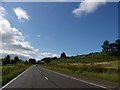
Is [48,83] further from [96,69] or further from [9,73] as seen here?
[9,73]

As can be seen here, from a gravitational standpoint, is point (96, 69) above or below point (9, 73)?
above

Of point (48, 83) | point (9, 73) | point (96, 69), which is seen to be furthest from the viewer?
point (9, 73)

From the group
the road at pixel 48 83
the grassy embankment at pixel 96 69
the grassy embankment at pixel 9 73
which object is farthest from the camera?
the grassy embankment at pixel 96 69

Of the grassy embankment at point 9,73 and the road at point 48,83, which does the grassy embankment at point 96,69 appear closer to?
the road at point 48,83

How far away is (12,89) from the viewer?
54.5 feet

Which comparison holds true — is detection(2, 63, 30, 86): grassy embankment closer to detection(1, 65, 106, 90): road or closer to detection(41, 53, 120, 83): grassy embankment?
detection(1, 65, 106, 90): road

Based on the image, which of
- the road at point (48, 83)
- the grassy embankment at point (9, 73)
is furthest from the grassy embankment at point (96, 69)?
the grassy embankment at point (9, 73)

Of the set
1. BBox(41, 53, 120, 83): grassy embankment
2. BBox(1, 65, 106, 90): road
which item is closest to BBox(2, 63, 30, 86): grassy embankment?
BBox(1, 65, 106, 90): road

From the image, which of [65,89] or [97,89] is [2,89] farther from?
[97,89]

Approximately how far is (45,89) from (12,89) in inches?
82.2

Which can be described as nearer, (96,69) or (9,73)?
(96,69)

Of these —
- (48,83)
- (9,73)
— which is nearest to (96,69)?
(9,73)

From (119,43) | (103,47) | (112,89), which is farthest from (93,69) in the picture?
(103,47)

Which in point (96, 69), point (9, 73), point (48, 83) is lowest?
point (48, 83)
